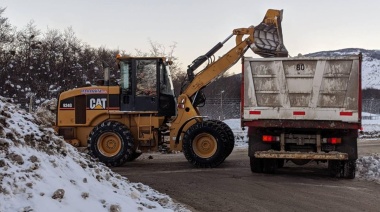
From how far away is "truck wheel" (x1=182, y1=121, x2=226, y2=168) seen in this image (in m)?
11.9

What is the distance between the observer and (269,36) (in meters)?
13.2

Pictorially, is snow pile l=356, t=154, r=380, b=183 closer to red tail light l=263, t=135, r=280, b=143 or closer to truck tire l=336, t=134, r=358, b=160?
truck tire l=336, t=134, r=358, b=160

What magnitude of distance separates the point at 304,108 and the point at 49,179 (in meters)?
6.35

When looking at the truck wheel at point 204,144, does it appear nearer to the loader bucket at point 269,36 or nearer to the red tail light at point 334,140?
the loader bucket at point 269,36

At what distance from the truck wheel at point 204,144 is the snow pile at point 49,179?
13.5 ft

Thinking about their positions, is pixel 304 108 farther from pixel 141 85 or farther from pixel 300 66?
pixel 141 85

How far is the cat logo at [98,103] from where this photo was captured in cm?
1280

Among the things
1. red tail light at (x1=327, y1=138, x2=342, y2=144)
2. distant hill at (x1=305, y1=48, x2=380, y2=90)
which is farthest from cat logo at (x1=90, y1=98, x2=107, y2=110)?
distant hill at (x1=305, y1=48, x2=380, y2=90)

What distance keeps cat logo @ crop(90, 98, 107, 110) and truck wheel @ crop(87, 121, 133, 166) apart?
63 cm

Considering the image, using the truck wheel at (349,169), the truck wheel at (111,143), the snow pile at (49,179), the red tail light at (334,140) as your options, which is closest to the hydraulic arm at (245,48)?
the truck wheel at (111,143)

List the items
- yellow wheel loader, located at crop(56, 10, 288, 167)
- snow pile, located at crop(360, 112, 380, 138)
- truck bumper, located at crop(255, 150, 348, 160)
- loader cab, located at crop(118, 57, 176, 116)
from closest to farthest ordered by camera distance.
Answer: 1. truck bumper, located at crop(255, 150, 348, 160)
2. yellow wheel loader, located at crop(56, 10, 288, 167)
3. loader cab, located at crop(118, 57, 176, 116)
4. snow pile, located at crop(360, 112, 380, 138)

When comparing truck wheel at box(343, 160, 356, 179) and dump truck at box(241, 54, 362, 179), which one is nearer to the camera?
dump truck at box(241, 54, 362, 179)

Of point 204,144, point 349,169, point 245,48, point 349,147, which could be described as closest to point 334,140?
point 349,147

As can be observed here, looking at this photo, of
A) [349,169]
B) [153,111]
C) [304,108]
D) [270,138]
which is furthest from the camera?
[153,111]
